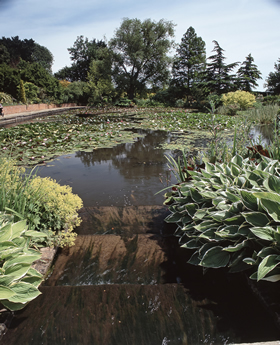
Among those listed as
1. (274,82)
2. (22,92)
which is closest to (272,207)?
(22,92)

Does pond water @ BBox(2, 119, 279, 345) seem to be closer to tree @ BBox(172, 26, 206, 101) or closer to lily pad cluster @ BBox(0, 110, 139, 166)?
lily pad cluster @ BBox(0, 110, 139, 166)

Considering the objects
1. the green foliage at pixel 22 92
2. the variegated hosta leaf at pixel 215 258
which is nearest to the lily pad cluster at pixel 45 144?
the variegated hosta leaf at pixel 215 258

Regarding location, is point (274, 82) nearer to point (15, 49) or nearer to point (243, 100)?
point (243, 100)

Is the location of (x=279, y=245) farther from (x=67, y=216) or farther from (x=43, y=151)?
(x=43, y=151)

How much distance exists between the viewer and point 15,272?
4.46 feet

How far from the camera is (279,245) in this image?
1.29 metres

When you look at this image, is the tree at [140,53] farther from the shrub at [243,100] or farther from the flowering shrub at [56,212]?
the flowering shrub at [56,212]

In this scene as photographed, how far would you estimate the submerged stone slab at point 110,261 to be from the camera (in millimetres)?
1676

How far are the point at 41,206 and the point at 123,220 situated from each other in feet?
2.69

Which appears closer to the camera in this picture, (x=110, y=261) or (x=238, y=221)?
(x=238, y=221)

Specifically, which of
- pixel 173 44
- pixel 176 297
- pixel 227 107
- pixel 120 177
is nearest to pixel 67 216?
pixel 176 297

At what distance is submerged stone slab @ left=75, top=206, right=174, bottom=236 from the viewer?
7.63 ft

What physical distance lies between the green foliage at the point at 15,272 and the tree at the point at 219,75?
88.1ft

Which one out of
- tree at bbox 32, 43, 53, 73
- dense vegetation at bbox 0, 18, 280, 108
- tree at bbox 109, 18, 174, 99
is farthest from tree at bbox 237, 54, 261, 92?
tree at bbox 32, 43, 53, 73
